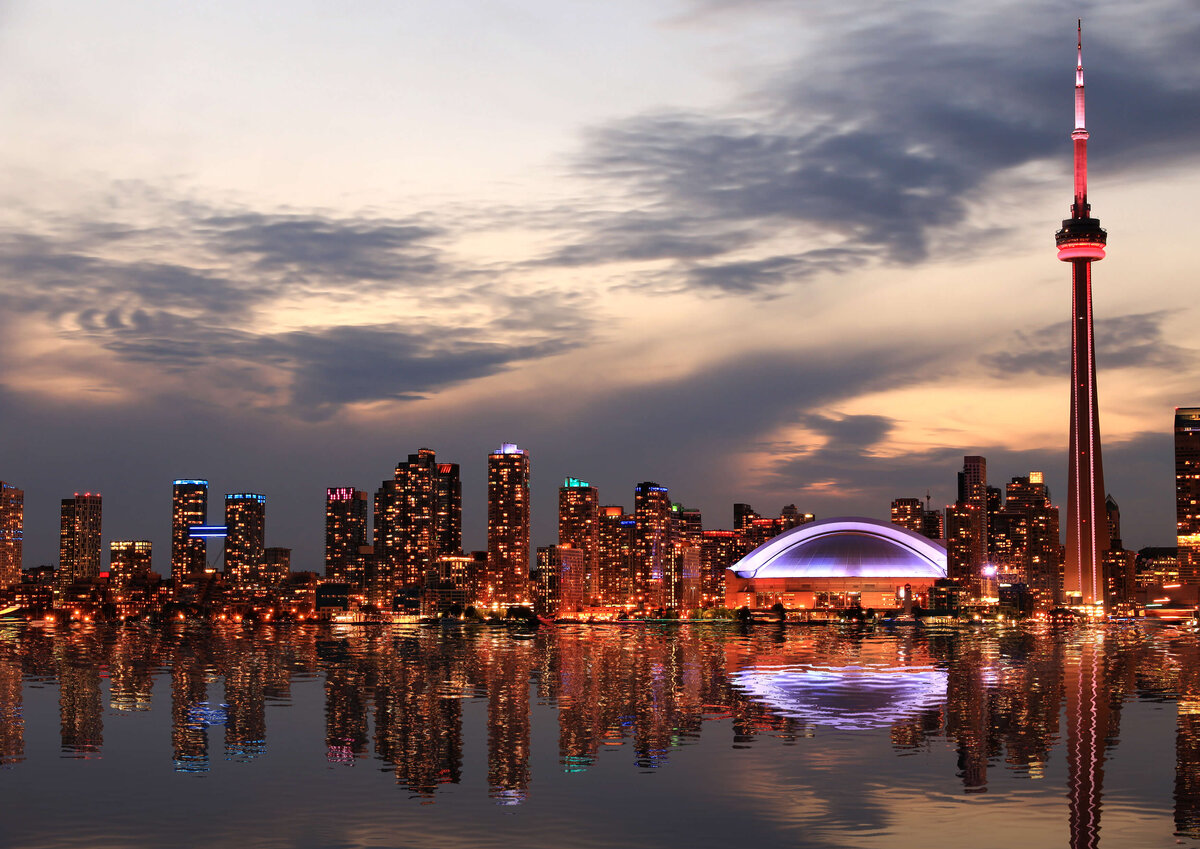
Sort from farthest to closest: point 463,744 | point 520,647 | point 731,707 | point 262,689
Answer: point 520,647
point 262,689
point 731,707
point 463,744

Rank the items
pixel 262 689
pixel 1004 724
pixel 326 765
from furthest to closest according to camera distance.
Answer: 1. pixel 262 689
2. pixel 1004 724
3. pixel 326 765

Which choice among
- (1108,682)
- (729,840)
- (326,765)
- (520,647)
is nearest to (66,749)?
(326,765)

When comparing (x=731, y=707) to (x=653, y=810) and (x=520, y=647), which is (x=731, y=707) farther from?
(x=520, y=647)

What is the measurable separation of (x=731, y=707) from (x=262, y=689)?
26562 millimetres

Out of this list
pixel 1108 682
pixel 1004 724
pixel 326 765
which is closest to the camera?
pixel 326 765

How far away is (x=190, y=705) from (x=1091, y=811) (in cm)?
4175

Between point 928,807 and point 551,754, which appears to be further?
point 551,754

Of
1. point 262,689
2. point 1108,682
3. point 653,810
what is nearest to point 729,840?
point 653,810

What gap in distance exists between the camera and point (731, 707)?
5812 centimetres

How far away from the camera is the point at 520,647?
140875 millimetres

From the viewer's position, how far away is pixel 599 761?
130 ft

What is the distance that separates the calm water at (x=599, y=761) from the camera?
94.8 feet

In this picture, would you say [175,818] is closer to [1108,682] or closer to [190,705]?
[190,705]

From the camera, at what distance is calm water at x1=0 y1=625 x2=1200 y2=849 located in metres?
28.9
